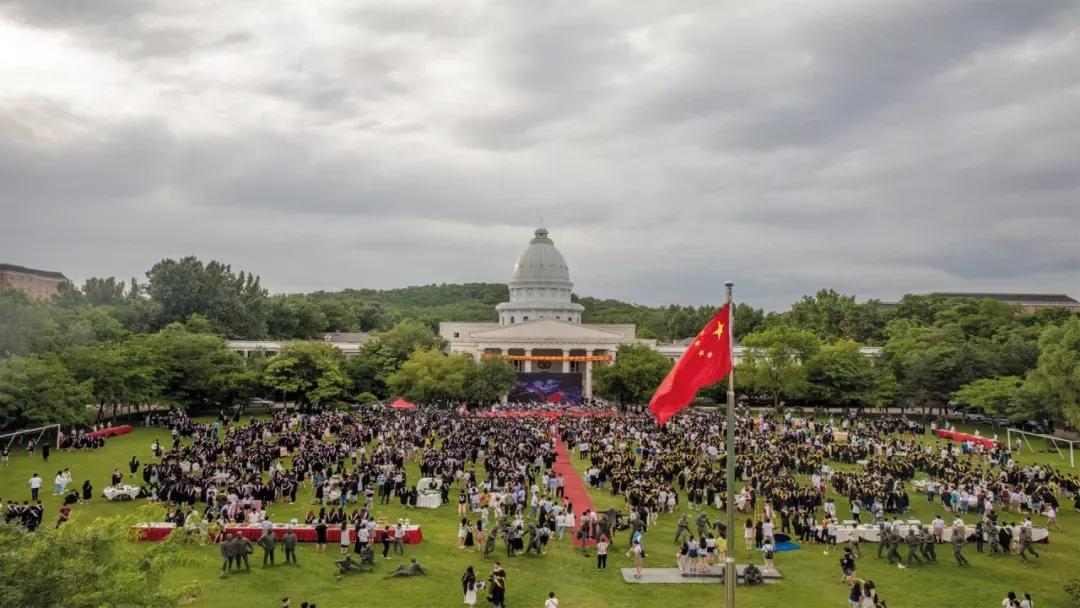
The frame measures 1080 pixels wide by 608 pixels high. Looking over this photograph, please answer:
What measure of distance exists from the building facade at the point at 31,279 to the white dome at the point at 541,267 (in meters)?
72.2

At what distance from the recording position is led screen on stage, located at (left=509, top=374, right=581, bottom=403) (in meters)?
68.9

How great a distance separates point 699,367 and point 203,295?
79580 mm

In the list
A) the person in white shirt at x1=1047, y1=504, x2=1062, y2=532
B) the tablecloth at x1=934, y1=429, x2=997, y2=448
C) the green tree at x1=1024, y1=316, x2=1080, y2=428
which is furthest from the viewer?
the green tree at x1=1024, y1=316, x2=1080, y2=428

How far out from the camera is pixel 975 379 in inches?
2403

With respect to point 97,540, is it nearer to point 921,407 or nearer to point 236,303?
point 921,407

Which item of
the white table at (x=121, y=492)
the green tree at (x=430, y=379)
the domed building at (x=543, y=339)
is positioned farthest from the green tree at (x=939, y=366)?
the white table at (x=121, y=492)

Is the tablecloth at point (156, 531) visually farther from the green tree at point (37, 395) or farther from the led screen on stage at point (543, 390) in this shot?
the led screen on stage at point (543, 390)

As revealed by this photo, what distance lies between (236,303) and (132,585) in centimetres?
8082

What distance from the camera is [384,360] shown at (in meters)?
68.3

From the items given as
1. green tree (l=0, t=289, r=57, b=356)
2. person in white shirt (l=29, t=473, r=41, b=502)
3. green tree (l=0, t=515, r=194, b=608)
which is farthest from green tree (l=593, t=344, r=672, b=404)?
green tree (l=0, t=515, r=194, b=608)

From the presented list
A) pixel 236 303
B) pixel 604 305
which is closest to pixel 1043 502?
pixel 236 303

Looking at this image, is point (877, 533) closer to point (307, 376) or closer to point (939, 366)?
point (939, 366)

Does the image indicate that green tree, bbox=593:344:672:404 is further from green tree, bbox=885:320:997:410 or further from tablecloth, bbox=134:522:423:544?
tablecloth, bbox=134:522:423:544

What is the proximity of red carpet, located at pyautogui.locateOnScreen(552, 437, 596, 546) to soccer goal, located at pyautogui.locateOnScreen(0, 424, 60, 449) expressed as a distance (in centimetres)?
2333
